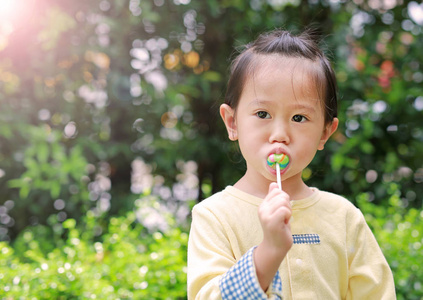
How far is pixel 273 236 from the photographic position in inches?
50.2

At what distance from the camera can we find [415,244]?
270cm

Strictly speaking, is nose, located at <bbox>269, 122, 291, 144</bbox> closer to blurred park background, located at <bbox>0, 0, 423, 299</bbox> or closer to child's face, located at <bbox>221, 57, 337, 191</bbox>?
child's face, located at <bbox>221, 57, 337, 191</bbox>

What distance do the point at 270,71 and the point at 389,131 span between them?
2343mm

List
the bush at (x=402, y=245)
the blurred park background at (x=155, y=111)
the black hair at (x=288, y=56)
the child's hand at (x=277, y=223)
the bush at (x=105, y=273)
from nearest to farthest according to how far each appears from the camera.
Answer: the child's hand at (x=277, y=223) < the black hair at (x=288, y=56) < the bush at (x=105, y=273) < the bush at (x=402, y=245) < the blurred park background at (x=155, y=111)

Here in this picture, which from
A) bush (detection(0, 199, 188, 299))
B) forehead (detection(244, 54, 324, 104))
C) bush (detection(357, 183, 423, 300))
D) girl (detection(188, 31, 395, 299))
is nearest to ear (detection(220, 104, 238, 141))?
girl (detection(188, 31, 395, 299))

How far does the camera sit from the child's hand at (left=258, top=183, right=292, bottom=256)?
126 centimetres

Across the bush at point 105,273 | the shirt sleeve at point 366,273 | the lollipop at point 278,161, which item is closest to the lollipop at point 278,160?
the lollipop at point 278,161

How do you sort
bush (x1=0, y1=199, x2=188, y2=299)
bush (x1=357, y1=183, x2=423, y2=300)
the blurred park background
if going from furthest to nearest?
the blurred park background, bush (x1=357, y1=183, x2=423, y2=300), bush (x1=0, y1=199, x2=188, y2=299)

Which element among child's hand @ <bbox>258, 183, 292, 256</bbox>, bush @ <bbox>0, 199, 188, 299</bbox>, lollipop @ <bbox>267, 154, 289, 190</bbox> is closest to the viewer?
child's hand @ <bbox>258, 183, 292, 256</bbox>

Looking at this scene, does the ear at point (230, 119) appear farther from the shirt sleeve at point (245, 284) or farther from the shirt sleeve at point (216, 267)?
the shirt sleeve at point (245, 284)

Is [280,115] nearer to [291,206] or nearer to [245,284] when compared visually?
[291,206]

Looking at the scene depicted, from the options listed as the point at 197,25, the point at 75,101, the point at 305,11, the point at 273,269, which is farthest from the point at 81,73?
the point at 273,269

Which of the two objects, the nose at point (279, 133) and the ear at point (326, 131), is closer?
the nose at point (279, 133)

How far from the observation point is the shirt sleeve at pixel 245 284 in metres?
1.29
